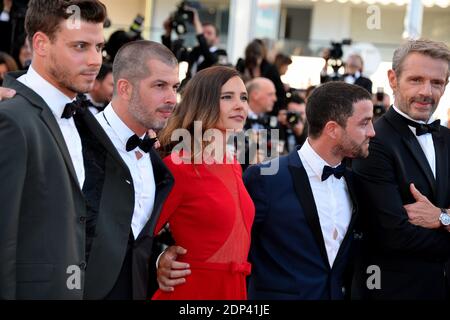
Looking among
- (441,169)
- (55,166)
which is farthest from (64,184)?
(441,169)

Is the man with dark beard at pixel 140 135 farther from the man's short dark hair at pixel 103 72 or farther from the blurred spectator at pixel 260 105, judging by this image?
the blurred spectator at pixel 260 105

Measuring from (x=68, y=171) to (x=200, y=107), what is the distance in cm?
107

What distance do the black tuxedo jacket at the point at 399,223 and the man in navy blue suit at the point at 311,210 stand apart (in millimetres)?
104

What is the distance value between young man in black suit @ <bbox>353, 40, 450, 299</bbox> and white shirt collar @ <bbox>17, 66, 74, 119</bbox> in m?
1.61

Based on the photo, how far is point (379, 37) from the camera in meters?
11.3

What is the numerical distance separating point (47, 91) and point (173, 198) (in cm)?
86

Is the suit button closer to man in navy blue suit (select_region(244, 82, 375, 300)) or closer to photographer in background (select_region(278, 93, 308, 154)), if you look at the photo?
Result: man in navy blue suit (select_region(244, 82, 375, 300))

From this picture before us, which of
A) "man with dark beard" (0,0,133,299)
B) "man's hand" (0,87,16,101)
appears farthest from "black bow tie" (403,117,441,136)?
"man's hand" (0,87,16,101)

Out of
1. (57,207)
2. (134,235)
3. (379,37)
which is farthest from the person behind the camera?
(379,37)

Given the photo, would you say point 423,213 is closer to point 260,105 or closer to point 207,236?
point 207,236

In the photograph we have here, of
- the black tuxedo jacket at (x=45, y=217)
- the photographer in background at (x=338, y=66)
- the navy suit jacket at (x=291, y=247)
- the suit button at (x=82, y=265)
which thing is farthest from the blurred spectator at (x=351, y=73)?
the suit button at (x=82, y=265)

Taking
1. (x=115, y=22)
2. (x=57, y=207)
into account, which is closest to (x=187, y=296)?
(x=57, y=207)
